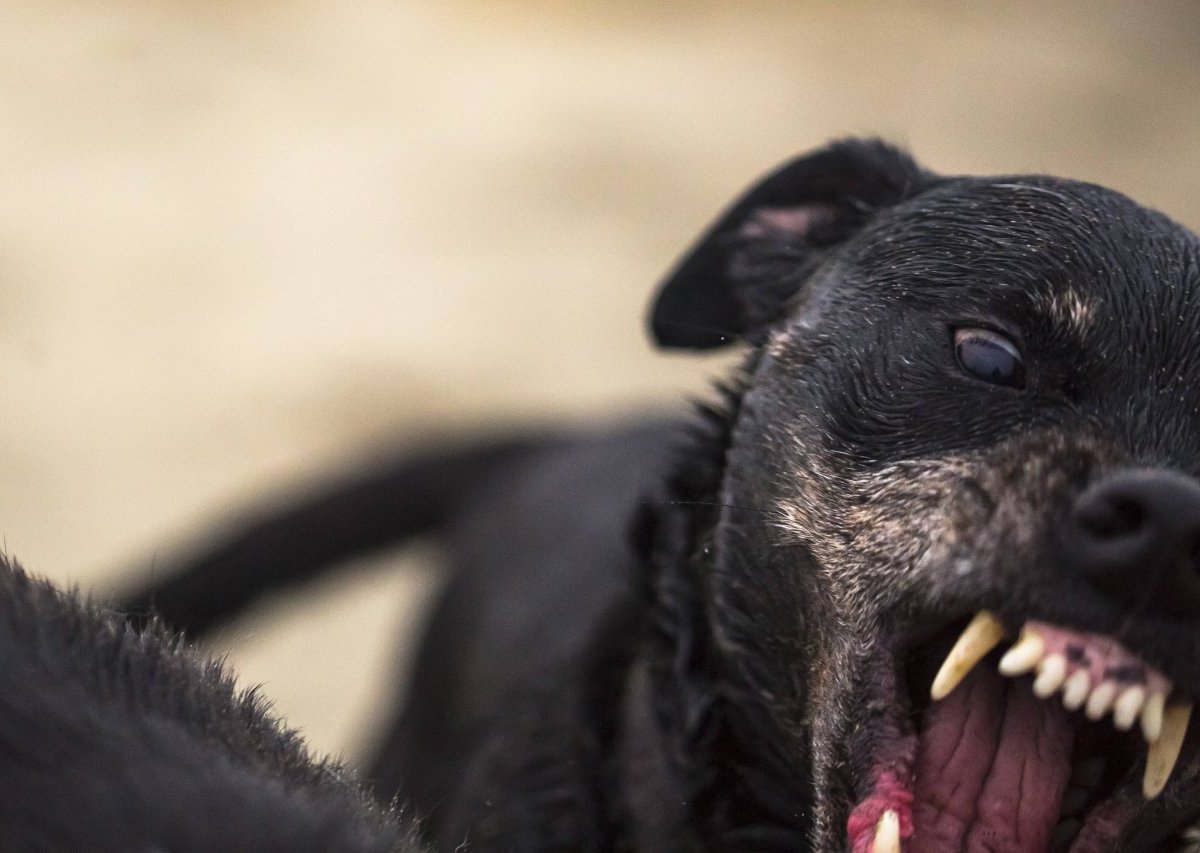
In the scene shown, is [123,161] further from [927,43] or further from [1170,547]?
[1170,547]

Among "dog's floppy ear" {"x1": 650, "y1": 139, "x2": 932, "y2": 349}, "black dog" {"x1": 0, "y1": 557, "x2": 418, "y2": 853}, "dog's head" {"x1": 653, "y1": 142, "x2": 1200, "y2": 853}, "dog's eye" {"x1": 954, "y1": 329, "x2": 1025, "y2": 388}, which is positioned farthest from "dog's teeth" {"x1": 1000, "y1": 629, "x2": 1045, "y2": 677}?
"dog's floppy ear" {"x1": 650, "y1": 139, "x2": 932, "y2": 349}

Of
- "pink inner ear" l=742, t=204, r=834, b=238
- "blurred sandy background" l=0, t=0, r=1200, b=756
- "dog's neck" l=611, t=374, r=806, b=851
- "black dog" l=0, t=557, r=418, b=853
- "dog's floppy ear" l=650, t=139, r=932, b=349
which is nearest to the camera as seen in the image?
"black dog" l=0, t=557, r=418, b=853

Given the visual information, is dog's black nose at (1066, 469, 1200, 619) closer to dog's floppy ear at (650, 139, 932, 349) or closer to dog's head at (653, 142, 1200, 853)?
dog's head at (653, 142, 1200, 853)

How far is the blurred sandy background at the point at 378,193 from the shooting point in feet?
18.3

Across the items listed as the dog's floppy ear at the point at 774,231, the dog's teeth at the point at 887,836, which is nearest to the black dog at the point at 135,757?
the dog's teeth at the point at 887,836

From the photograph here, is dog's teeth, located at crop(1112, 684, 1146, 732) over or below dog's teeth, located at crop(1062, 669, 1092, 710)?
below

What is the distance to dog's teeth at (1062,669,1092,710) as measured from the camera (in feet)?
6.31

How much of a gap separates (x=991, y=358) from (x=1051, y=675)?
483 mm

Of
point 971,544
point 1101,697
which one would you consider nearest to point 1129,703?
point 1101,697

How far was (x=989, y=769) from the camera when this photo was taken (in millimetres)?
2195

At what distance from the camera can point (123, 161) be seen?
752cm

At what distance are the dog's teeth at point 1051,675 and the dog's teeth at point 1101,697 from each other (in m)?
0.04

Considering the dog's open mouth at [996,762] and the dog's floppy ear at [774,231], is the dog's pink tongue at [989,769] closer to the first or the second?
the dog's open mouth at [996,762]

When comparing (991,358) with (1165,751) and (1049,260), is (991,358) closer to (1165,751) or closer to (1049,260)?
(1049,260)
